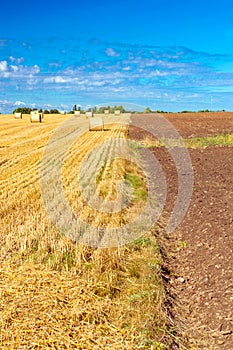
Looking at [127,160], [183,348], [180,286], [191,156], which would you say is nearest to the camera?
[183,348]

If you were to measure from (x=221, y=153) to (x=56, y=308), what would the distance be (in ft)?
46.9

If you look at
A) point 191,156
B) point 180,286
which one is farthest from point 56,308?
point 191,156

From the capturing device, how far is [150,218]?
364 inches

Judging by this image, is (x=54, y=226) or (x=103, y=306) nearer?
(x=103, y=306)

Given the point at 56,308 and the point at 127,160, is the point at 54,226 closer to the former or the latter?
the point at 56,308

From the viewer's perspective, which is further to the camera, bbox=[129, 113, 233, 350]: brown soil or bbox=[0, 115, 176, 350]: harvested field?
bbox=[129, 113, 233, 350]: brown soil

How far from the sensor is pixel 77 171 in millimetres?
13359

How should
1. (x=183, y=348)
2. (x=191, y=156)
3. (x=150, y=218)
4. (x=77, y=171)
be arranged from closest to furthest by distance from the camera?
1. (x=183, y=348)
2. (x=150, y=218)
3. (x=77, y=171)
4. (x=191, y=156)

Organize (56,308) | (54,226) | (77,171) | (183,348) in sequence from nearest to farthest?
(183,348) → (56,308) → (54,226) → (77,171)

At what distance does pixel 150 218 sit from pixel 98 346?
5.04 m

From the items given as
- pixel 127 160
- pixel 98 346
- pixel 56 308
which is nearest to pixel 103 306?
pixel 56 308

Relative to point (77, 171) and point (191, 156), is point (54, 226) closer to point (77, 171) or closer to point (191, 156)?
point (77, 171)

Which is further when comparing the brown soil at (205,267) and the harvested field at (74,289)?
the brown soil at (205,267)

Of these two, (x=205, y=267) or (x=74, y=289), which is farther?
(x=205, y=267)
